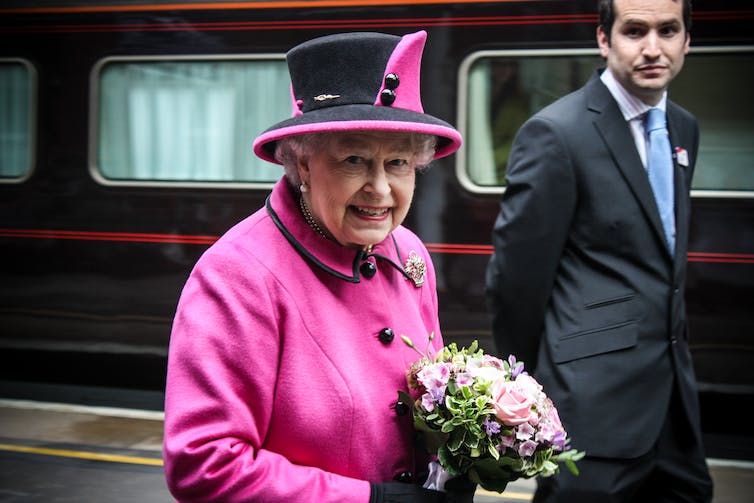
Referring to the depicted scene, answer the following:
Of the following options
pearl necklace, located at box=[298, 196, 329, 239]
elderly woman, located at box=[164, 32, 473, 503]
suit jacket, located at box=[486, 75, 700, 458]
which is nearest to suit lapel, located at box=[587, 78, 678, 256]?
suit jacket, located at box=[486, 75, 700, 458]

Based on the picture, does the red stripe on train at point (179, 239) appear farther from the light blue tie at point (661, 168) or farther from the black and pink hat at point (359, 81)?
the black and pink hat at point (359, 81)

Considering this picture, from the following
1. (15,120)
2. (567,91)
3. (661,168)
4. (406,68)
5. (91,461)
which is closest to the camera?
(406,68)

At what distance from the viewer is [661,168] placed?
101 inches

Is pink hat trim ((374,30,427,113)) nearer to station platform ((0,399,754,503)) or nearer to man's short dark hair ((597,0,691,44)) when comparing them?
man's short dark hair ((597,0,691,44))

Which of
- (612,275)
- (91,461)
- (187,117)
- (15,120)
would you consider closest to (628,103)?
(612,275)

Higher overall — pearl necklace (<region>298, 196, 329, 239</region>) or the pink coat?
pearl necklace (<region>298, 196, 329, 239</region>)

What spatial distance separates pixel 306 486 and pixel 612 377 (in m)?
1.19

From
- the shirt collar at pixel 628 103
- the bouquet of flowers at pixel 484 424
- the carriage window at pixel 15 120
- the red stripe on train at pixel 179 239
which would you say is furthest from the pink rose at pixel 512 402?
the carriage window at pixel 15 120

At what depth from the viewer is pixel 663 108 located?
2641mm

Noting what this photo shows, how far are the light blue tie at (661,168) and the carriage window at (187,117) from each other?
122 inches

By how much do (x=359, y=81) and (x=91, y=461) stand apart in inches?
143

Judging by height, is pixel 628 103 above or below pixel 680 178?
above

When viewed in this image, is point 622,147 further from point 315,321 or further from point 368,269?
point 315,321

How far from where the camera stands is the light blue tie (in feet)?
8.30
